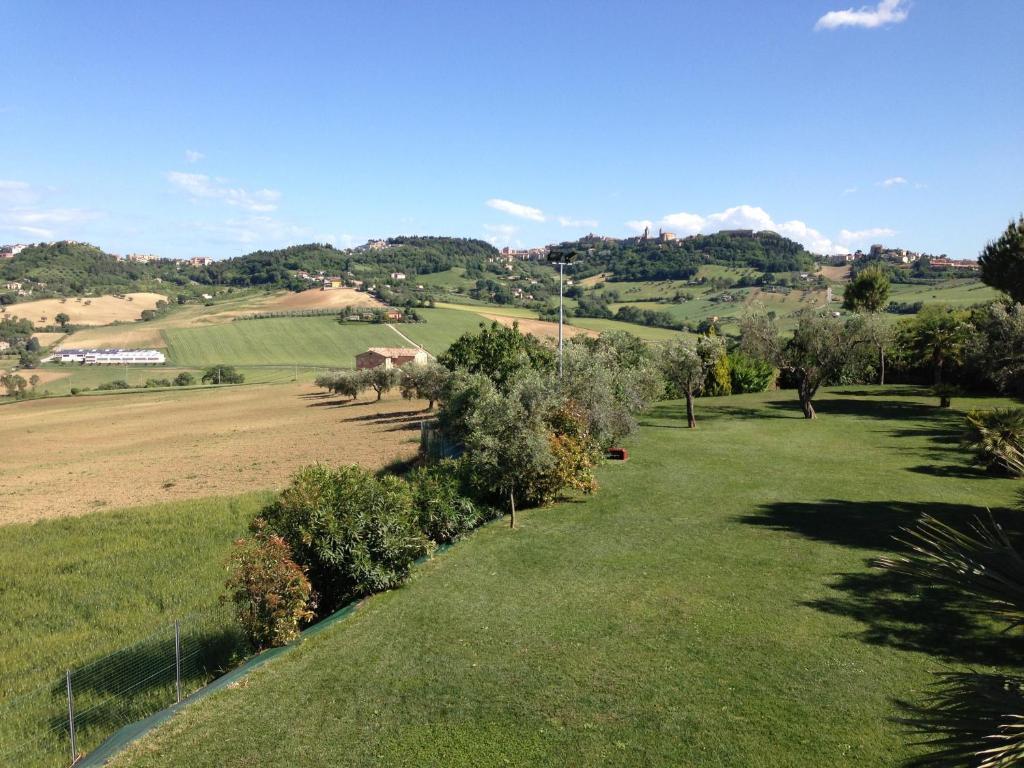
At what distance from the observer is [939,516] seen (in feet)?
56.2

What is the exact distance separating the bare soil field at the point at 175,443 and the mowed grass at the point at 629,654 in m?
17.4

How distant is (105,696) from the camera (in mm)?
9883

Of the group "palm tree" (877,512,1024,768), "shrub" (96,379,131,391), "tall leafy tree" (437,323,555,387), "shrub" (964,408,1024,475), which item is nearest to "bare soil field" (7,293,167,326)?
"shrub" (96,379,131,391)

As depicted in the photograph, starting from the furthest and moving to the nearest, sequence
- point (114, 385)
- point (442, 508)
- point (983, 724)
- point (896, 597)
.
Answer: point (114, 385) → point (442, 508) → point (896, 597) → point (983, 724)

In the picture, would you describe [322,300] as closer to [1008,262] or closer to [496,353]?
[496,353]

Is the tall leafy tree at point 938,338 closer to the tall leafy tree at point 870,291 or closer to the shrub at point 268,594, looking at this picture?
the tall leafy tree at point 870,291

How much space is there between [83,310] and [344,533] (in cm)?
15778

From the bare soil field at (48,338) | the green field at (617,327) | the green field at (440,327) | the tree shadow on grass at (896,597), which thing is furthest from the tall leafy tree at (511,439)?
the bare soil field at (48,338)

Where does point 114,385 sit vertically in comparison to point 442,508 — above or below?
above

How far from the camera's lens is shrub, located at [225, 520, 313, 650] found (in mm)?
11453

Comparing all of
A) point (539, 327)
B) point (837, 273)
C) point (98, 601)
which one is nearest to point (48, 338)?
point (539, 327)

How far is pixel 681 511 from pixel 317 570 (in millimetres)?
11122

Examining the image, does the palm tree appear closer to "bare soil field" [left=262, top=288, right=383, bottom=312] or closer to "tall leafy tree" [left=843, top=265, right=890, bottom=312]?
"tall leafy tree" [left=843, top=265, right=890, bottom=312]

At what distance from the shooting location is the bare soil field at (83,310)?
424 feet
